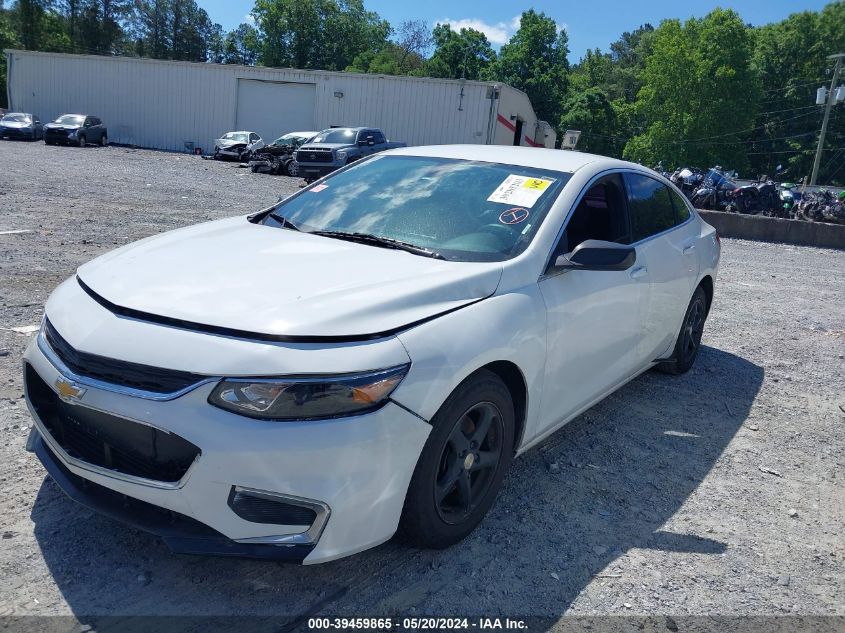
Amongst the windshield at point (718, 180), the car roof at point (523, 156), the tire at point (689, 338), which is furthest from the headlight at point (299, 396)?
the windshield at point (718, 180)

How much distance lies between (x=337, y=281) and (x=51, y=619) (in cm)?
154

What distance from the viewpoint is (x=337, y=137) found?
2491 cm

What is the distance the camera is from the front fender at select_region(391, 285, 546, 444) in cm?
252

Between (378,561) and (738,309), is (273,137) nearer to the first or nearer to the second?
(738,309)

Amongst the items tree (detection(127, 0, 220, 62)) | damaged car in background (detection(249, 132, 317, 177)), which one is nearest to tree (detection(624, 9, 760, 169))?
damaged car in background (detection(249, 132, 317, 177))

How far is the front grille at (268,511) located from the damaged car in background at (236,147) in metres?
30.2

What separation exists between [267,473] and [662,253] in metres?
3.19

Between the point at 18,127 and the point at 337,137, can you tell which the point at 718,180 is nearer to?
the point at 337,137

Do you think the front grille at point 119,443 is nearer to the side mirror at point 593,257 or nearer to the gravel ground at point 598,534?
the gravel ground at point 598,534

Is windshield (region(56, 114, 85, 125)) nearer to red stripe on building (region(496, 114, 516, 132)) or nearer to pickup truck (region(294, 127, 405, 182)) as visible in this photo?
pickup truck (region(294, 127, 405, 182))

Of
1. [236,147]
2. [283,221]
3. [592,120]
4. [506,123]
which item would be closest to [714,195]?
[283,221]

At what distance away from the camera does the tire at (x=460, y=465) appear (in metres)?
2.64

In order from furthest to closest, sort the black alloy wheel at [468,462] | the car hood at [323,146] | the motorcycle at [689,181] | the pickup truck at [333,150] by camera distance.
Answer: the car hood at [323,146] < the pickup truck at [333,150] < the motorcycle at [689,181] < the black alloy wheel at [468,462]

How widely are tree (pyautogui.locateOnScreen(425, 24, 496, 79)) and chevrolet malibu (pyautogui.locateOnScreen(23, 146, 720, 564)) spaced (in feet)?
231
